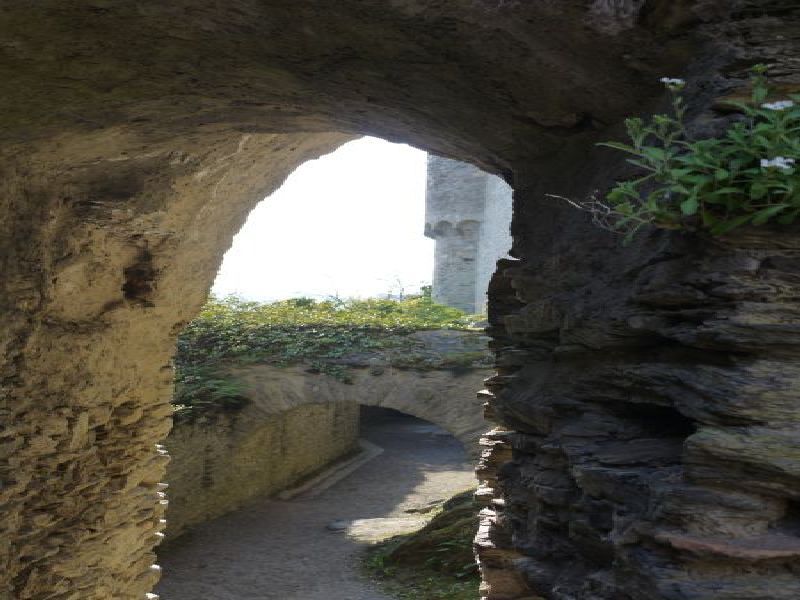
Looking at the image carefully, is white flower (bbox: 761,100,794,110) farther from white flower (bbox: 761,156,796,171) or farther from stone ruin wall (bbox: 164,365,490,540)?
stone ruin wall (bbox: 164,365,490,540)

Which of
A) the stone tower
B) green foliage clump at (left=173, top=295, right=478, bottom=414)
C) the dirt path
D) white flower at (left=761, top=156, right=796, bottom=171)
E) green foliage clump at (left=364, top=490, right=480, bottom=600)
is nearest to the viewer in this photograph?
white flower at (left=761, top=156, right=796, bottom=171)

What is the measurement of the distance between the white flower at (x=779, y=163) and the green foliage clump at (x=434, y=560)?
7.42 meters

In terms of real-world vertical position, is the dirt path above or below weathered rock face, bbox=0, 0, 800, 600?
below

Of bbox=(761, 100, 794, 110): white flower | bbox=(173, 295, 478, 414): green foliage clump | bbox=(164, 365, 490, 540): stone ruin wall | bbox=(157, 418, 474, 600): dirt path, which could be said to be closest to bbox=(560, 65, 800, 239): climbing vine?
bbox=(761, 100, 794, 110): white flower

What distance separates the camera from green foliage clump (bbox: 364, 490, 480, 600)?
8930 mm

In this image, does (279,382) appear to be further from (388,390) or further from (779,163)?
(779,163)

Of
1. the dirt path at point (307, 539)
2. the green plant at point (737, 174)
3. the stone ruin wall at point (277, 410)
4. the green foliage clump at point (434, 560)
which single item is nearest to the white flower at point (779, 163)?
the green plant at point (737, 174)

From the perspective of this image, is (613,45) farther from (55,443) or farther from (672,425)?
(55,443)

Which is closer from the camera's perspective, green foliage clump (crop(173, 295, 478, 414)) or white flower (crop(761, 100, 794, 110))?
white flower (crop(761, 100, 794, 110))

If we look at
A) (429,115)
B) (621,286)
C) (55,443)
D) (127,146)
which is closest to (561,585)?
(621,286)

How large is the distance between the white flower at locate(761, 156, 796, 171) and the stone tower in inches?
780

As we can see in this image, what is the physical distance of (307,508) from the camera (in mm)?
12570

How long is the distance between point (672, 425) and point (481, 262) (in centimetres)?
2008

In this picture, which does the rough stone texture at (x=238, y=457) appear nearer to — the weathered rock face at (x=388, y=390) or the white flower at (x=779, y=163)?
the weathered rock face at (x=388, y=390)
